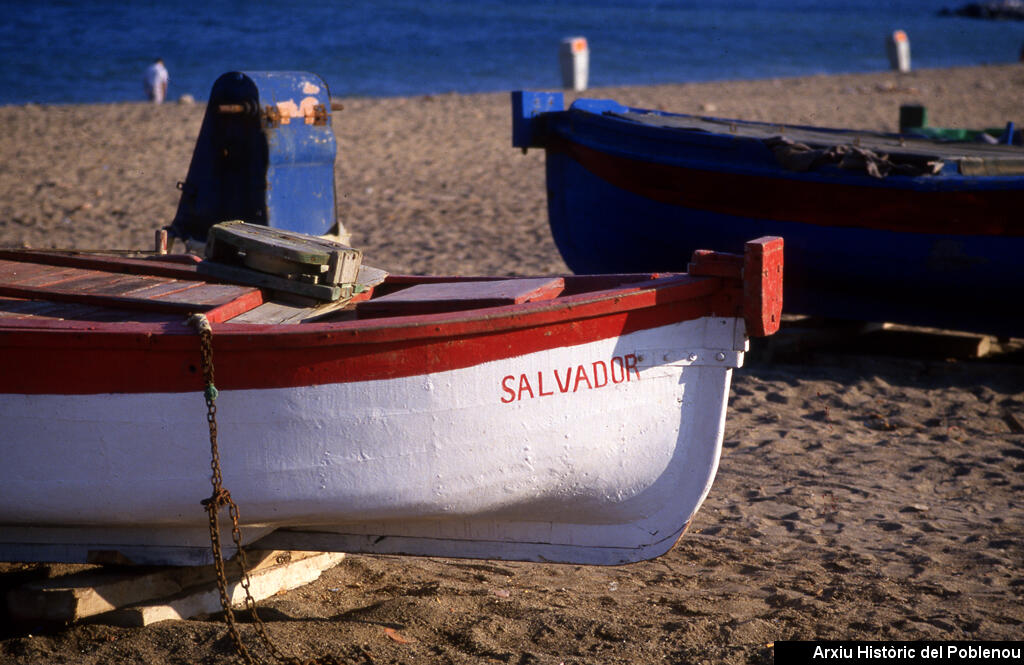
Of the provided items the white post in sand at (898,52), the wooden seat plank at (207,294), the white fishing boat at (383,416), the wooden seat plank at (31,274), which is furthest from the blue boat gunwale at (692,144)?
the white post in sand at (898,52)

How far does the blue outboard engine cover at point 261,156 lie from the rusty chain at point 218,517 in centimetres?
285

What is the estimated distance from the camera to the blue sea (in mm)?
28828

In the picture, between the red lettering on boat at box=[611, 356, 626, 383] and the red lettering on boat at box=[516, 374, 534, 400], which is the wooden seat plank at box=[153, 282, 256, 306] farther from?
the red lettering on boat at box=[611, 356, 626, 383]

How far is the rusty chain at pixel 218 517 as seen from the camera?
2843 millimetres

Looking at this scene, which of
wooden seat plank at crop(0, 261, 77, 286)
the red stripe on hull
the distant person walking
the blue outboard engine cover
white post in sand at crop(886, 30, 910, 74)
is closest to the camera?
wooden seat plank at crop(0, 261, 77, 286)

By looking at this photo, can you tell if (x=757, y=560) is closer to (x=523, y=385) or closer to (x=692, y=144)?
(x=523, y=385)

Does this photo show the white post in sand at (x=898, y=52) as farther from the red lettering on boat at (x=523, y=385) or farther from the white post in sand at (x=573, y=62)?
the red lettering on boat at (x=523, y=385)

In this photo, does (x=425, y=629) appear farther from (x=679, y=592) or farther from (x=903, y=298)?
(x=903, y=298)

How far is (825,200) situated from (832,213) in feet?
0.28

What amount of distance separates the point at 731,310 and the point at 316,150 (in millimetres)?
3367

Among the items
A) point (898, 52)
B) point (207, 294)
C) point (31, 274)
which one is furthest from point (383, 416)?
point (898, 52)

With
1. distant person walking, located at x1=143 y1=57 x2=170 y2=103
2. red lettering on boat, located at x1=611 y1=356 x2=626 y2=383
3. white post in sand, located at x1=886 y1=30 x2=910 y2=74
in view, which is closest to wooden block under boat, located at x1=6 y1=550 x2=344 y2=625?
red lettering on boat, located at x1=611 y1=356 x2=626 y2=383

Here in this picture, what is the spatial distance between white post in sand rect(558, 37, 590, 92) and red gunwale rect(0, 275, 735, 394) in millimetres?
18271

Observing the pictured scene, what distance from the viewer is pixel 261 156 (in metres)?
5.51
